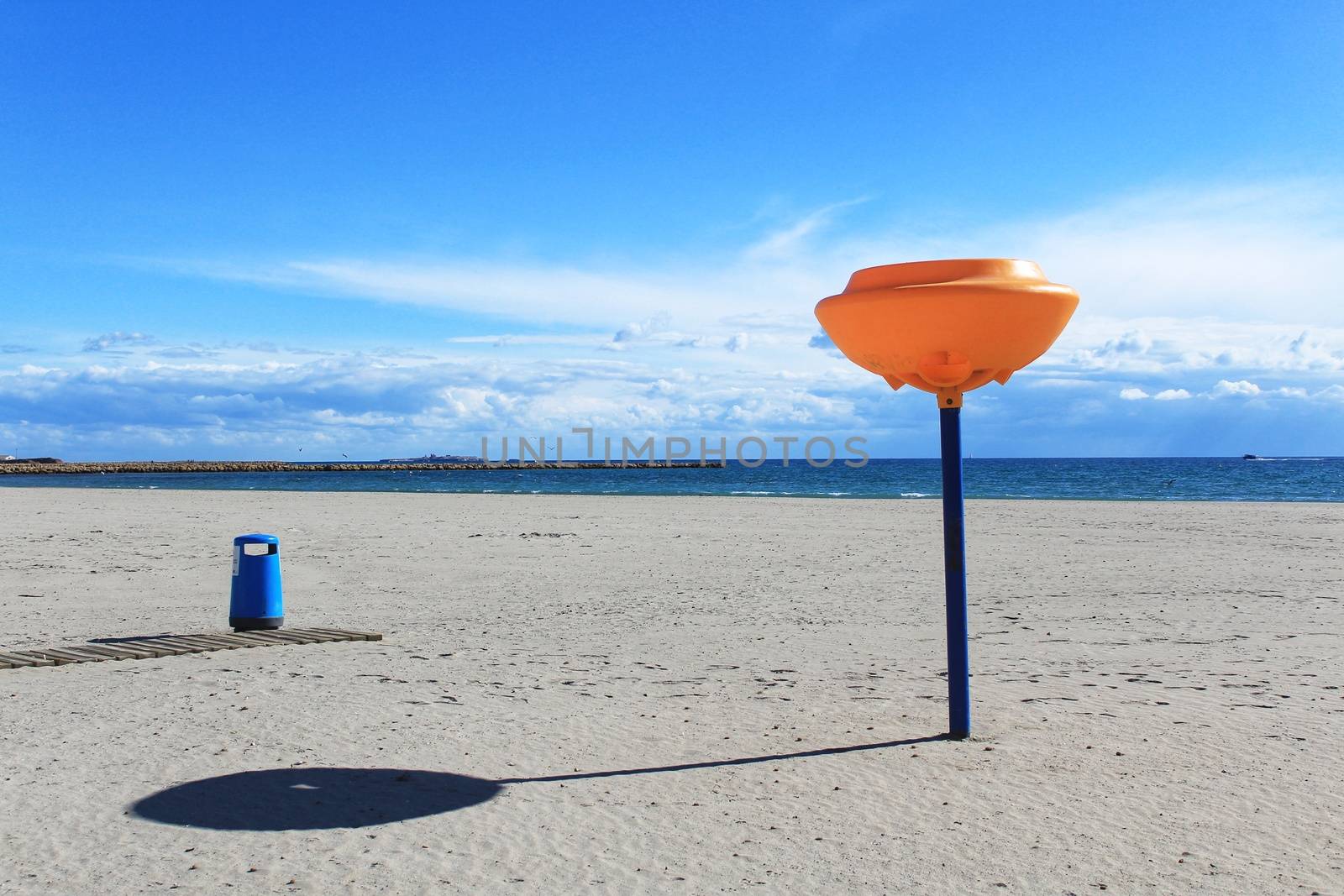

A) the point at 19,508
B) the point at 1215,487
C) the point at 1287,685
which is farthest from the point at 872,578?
the point at 1215,487

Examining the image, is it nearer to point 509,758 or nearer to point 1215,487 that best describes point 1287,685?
point 509,758

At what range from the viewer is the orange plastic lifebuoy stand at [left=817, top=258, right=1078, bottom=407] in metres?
5.30

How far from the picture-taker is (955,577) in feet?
18.9

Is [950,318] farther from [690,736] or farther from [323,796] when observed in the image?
[323,796]

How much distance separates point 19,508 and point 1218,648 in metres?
29.8

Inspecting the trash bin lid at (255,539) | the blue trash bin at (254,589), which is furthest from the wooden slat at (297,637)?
the trash bin lid at (255,539)

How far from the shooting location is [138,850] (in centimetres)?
418

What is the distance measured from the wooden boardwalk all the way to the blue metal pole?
4916 mm

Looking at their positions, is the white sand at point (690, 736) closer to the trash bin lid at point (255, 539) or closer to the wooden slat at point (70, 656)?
the wooden slat at point (70, 656)

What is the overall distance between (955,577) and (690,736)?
1.64m

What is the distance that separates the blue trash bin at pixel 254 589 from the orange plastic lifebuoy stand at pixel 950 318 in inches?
222

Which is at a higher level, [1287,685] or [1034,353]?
[1034,353]

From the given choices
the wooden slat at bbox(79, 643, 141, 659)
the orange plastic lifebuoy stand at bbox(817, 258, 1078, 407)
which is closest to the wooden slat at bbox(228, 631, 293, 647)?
the wooden slat at bbox(79, 643, 141, 659)

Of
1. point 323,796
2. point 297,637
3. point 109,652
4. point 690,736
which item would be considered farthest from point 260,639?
point 690,736
